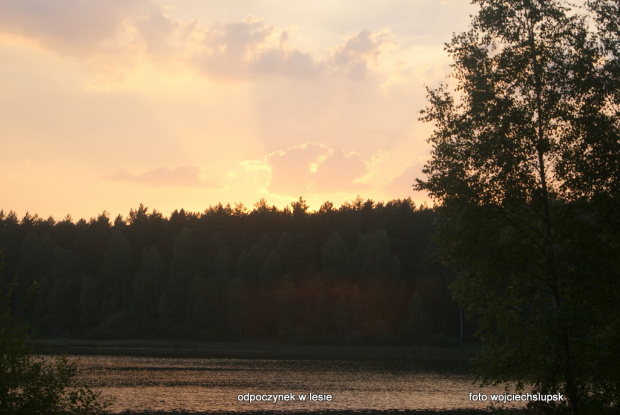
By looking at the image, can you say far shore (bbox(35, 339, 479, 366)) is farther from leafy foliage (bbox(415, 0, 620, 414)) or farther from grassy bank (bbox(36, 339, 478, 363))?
leafy foliage (bbox(415, 0, 620, 414))

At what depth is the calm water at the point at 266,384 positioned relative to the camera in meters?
39.8

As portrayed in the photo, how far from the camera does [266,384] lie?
164ft

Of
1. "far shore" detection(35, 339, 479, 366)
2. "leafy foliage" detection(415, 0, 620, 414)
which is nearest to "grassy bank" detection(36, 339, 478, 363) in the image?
"far shore" detection(35, 339, 479, 366)

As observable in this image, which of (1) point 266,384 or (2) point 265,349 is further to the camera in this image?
(2) point 265,349

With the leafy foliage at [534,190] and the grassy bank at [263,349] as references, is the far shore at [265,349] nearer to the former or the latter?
the grassy bank at [263,349]

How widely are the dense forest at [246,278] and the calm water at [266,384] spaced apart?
32641 mm

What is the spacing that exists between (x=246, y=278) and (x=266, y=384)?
68028 millimetres

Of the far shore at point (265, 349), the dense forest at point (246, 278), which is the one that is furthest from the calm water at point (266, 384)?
the dense forest at point (246, 278)

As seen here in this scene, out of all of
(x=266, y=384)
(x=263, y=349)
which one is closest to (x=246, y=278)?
(x=263, y=349)

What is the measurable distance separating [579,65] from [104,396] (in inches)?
1426

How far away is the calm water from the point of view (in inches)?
1569

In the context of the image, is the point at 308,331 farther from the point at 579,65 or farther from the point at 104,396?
the point at 579,65

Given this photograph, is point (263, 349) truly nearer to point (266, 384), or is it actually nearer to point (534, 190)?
point (266, 384)

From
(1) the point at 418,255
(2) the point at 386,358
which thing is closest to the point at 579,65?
(2) the point at 386,358
